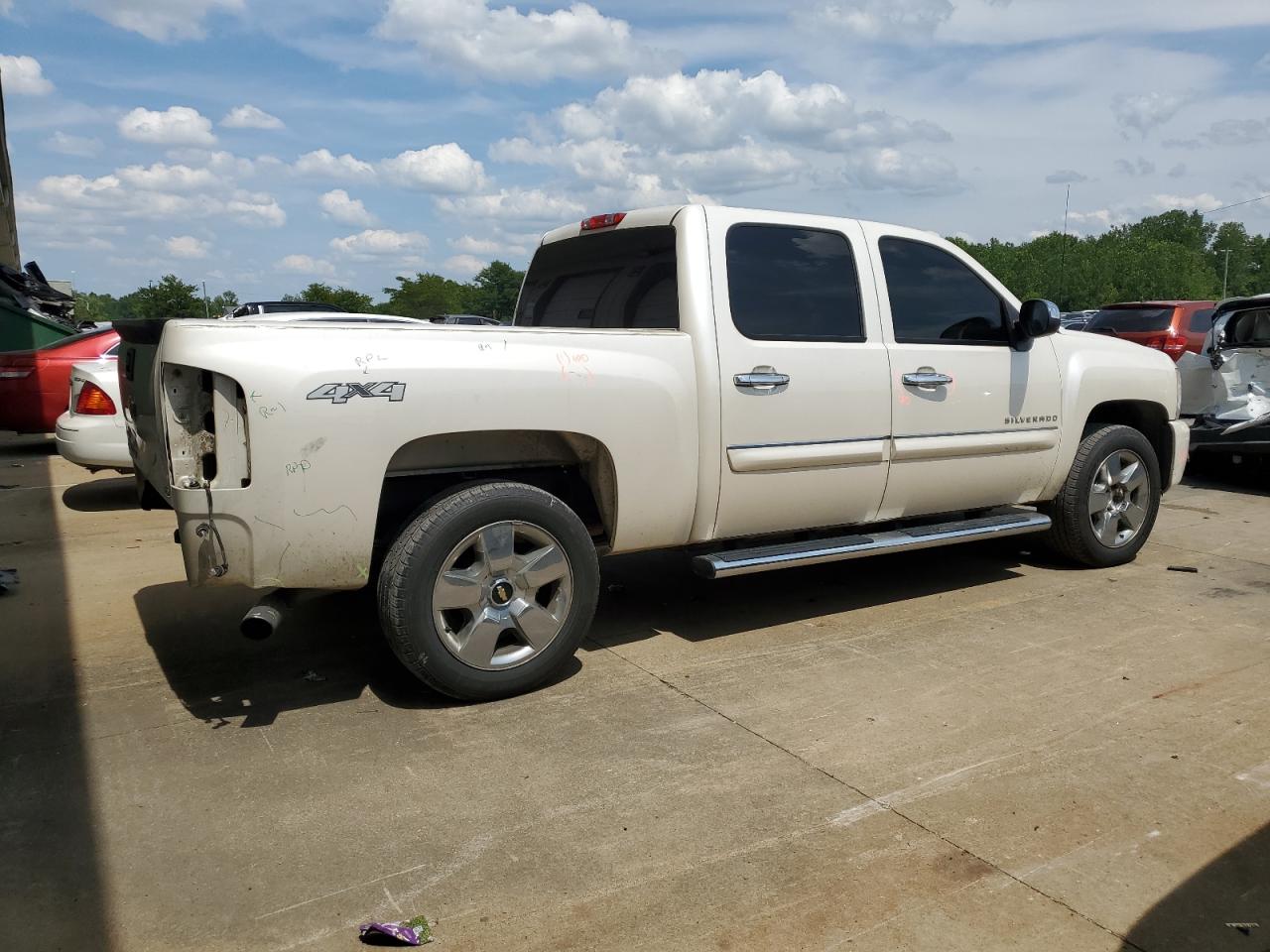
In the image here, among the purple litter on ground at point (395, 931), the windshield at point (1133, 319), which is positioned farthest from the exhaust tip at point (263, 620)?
the windshield at point (1133, 319)

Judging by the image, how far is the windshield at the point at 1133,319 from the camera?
13602 mm

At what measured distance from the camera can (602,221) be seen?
5.20 m

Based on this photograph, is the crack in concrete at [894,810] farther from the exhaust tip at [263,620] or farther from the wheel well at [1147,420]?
the wheel well at [1147,420]

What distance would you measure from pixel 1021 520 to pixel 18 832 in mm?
4816

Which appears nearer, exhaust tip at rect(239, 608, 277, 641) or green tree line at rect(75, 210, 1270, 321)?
exhaust tip at rect(239, 608, 277, 641)

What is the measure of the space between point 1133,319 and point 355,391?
514 inches

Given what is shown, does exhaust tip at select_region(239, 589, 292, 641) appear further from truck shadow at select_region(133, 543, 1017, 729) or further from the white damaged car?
the white damaged car

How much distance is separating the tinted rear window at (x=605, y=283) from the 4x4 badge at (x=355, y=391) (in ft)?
4.62

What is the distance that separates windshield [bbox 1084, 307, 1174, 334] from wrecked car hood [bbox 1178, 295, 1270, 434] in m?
3.96

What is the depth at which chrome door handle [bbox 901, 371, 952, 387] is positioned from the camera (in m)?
5.11

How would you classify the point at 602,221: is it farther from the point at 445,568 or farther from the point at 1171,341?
the point at 1171,341

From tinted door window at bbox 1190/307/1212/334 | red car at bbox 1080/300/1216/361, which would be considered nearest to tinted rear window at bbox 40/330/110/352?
red car at bbox 1080/300/1216/361

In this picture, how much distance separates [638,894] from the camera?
9.25ft

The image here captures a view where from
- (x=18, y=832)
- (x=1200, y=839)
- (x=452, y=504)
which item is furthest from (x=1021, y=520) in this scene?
(x=18, y=832)
